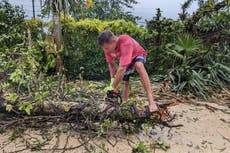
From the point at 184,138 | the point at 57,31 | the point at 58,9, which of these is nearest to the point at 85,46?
the point at 57,31

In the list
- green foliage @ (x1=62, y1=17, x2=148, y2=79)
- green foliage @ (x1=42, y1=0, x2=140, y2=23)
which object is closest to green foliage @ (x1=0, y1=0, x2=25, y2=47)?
green foliage @ (x1=62, y1=17, x2=148, y2=79)

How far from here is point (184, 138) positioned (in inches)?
144

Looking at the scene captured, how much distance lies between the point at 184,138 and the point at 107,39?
1.59m

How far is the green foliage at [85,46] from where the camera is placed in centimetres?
668

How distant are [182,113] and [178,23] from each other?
10.5 feet

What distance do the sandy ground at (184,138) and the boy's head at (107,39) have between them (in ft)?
3.78

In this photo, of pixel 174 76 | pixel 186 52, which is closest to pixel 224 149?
pixel 174 76

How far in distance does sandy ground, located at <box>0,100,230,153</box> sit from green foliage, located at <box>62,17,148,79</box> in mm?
3076

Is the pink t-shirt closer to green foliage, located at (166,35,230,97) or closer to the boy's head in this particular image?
the boy's head

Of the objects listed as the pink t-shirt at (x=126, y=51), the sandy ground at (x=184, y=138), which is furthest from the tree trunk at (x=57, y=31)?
the sandy ground at (x=184, y=138)

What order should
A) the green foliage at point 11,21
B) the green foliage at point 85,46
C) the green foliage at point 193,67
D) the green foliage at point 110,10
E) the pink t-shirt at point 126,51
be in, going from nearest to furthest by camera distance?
the pink t-shirt at point 126,51 < the green foliage at point 193,67 < the green foliage at point 11,21 < the green foliage at point 85,46 < the green foliage at point 110,10

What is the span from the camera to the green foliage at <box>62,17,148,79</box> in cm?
668

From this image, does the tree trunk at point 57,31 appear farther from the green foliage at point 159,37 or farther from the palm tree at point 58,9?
the green foliage at point 159,37

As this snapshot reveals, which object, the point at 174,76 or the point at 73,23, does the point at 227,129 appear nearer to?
the point at 174,76
